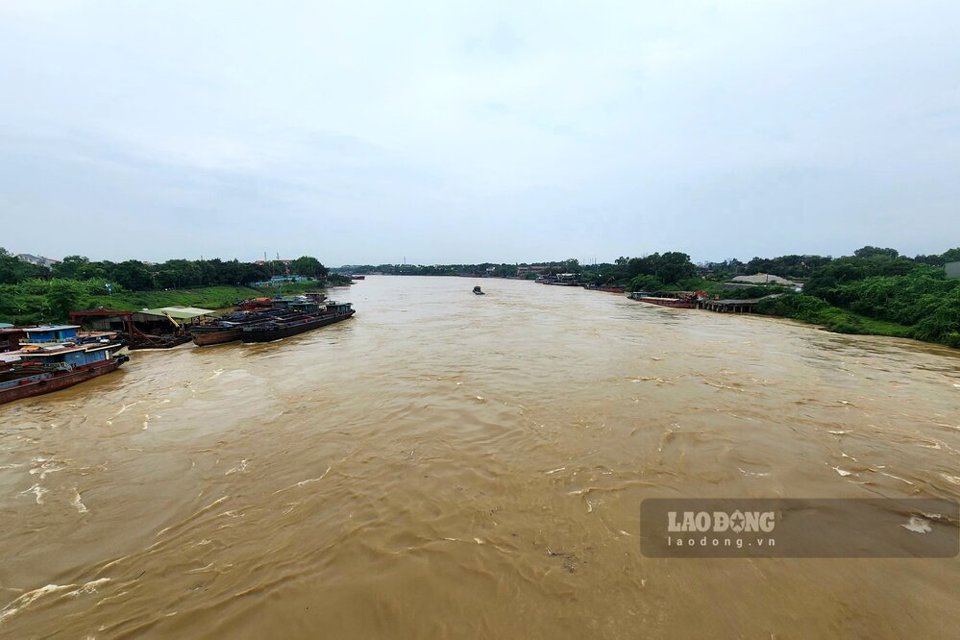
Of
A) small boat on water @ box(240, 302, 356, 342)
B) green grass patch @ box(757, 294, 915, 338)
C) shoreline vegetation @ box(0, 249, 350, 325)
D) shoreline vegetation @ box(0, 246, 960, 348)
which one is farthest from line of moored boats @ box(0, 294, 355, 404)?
green grass patch @ box(757, 294, 915, 338)

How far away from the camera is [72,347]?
16.7 m

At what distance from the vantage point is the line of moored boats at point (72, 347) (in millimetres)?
14258

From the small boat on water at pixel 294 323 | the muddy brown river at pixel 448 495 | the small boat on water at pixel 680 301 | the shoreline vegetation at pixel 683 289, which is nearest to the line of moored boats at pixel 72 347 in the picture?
the small boat on water at pixel 294 323

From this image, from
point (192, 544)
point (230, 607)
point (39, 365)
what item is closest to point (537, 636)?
point (230, 607)

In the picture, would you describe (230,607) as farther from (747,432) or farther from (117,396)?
(117,396)

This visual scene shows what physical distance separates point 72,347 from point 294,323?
12338 mm

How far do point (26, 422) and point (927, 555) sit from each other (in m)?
22.3

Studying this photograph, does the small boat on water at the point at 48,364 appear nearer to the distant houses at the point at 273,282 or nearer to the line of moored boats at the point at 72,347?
the line of moored boats at the point at 72,347

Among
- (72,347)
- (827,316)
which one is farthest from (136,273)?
(827,316)

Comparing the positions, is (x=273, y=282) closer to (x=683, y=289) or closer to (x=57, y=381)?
(x=57, y=381)

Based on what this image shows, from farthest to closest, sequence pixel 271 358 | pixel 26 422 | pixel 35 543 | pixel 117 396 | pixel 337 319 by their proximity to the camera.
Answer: pixel 337 319 < pixel 271 358 < pixel 117 396 < pixel 26 422 < pixel 35 543

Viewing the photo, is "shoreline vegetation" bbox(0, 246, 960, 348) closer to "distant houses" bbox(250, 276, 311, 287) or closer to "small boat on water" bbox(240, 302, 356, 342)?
"distant houses" bbox(250, 276, 311, 287)

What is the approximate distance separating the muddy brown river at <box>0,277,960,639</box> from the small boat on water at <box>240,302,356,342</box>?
826 centimetres

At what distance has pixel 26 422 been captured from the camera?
11.7m
